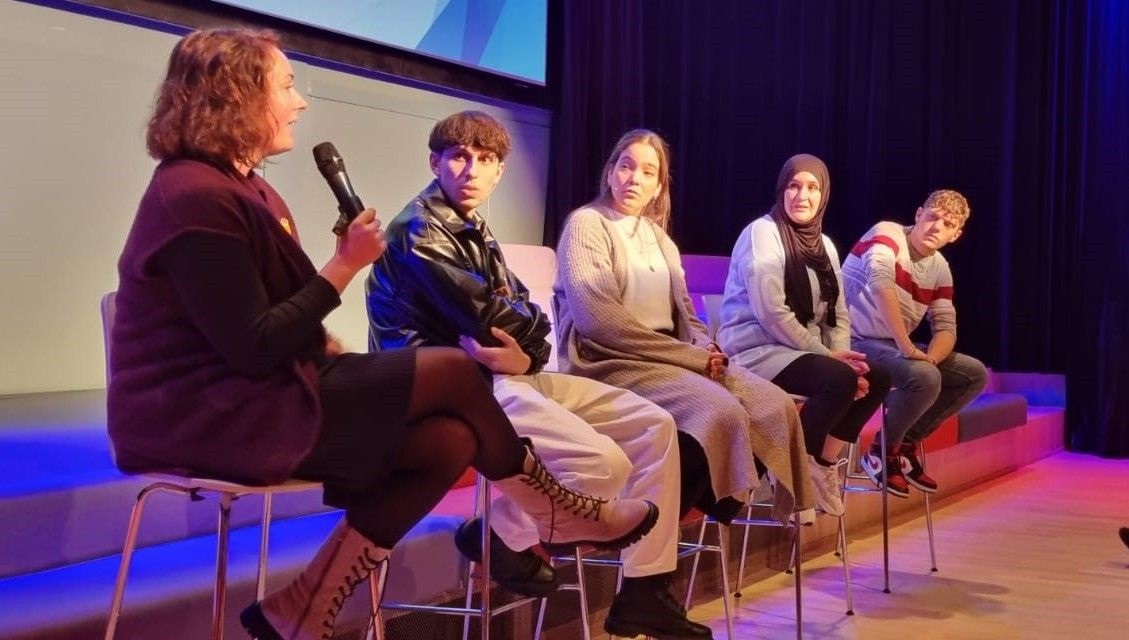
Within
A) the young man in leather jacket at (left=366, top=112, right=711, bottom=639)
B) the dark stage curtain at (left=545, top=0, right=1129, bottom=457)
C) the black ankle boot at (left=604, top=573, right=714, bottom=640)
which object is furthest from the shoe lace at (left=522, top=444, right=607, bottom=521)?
the dark stage curtain at (left=545, top=0, right=1129, bottom=457)

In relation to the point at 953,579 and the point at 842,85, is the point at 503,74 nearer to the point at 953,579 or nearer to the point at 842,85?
the point at 842,85

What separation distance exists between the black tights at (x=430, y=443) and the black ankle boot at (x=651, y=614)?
0.75 m

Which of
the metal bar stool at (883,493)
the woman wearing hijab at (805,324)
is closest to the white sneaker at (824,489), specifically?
the woman wearing hijab at (805,324)

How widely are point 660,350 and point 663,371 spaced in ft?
0.23

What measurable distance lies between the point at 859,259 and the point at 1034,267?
2496mm

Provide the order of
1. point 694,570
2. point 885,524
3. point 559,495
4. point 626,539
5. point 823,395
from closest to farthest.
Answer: point 559,495 → point 626,539 → point 694,570 → point 823,395 → point 885,524

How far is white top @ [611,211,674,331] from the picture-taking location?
2.94m

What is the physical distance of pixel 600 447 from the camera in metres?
2.34

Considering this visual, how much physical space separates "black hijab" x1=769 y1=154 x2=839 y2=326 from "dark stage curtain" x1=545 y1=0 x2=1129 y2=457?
8.51 ft

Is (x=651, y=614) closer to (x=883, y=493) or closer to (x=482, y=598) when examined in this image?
(x=482, y=598)

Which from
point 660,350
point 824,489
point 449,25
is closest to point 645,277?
point 660,350

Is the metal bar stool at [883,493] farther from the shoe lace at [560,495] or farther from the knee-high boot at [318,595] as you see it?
the knee-high boot at [318,595]

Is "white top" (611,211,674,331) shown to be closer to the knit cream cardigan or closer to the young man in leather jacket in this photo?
the knit cream cardigan

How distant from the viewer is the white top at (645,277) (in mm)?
2939
